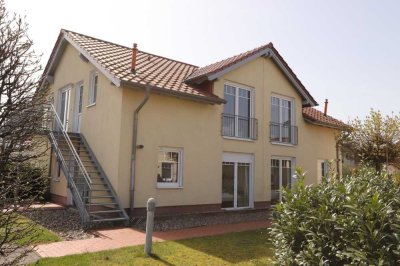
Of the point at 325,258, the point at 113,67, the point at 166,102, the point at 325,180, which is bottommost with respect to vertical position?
the point at 325,258

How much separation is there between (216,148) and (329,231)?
10.0m

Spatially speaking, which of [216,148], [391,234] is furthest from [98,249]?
[216,148]

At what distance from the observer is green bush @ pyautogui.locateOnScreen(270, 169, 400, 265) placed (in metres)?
3.73

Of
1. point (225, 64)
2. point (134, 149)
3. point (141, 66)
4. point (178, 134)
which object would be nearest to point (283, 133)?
point (225, 64)

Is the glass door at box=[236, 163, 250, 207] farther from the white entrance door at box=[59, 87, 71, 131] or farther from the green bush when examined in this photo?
the green bush

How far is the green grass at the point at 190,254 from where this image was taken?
7035mm

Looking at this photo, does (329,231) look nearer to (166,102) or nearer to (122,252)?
(122,252)

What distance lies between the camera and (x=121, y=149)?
461 inches

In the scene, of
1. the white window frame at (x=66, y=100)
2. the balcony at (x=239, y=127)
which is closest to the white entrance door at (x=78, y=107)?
the white window frame at (x=66, y=100)

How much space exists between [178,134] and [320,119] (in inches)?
385

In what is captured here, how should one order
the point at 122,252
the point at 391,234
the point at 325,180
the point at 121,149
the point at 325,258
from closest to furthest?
the point at 391,234, the point at 325,258, the point at 325,180, the point at 122,252, the point at 121,149

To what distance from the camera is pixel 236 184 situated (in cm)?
1509

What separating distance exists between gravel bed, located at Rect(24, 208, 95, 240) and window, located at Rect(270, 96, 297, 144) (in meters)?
9.48

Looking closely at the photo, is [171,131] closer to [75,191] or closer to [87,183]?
[87,183]
